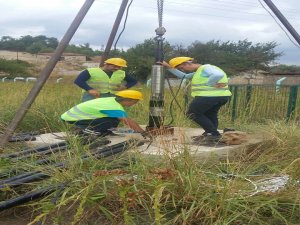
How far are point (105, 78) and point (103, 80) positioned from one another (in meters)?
0.04

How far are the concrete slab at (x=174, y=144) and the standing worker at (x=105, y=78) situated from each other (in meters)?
0.84

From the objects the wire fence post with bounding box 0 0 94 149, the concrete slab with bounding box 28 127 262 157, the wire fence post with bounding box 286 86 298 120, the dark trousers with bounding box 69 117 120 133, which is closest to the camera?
the concrete slab with bounding box 28 127 262 157

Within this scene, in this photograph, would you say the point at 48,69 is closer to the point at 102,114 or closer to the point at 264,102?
the point at 102,114

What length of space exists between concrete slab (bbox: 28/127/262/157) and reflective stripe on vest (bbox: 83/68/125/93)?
851 mm

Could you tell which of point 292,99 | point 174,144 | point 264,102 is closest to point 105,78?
point 174,144

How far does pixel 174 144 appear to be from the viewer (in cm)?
418

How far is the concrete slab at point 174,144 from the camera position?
418 cm

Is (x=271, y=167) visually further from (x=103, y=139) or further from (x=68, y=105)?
(x=68, y=105)

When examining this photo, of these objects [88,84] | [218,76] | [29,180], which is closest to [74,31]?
[88,84]

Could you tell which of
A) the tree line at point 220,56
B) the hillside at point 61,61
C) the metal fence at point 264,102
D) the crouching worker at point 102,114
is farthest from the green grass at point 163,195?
the hillside at point 61,61

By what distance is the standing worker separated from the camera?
288 inches

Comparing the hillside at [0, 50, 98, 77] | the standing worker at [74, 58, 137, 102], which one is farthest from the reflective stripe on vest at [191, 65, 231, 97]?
the hillside at [0, 50, 98, 77]

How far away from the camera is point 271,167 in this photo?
4.40 metres

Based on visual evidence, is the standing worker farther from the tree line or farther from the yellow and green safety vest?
the tree line
